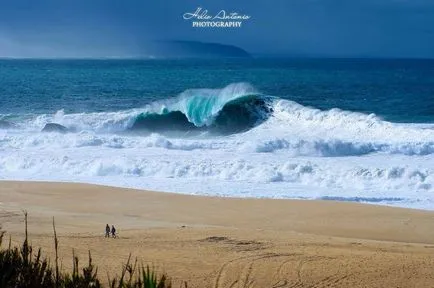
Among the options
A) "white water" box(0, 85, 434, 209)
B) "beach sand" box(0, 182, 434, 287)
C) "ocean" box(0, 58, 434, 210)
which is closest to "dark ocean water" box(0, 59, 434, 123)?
"ocean" box(0, 58, 434, 210)

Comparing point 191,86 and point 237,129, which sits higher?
point 191,86

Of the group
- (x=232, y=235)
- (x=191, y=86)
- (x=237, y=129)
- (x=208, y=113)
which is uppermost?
(x=191, y=86)

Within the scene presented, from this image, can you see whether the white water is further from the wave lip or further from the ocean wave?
the wave lip

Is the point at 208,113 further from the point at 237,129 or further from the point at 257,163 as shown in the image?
the point at 257,163

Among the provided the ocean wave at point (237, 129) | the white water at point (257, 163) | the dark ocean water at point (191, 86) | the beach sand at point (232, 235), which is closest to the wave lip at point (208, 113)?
the ocean wave at point (237, 129)

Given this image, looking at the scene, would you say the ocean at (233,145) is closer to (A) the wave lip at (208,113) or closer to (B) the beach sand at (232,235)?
(A) the wave lip at (208,113)

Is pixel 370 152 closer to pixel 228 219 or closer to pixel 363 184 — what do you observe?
pixel 363 184

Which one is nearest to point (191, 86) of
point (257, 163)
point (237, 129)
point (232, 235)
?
point (237, 129)
